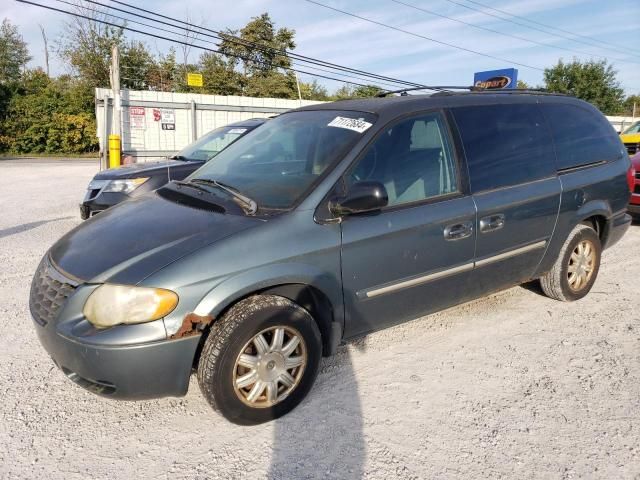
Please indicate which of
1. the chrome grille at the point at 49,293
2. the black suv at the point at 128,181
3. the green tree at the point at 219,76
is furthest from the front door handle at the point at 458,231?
the green tree at the point at 219,76

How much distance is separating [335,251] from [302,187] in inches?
17.3

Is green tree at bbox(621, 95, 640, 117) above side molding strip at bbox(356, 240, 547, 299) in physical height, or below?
above

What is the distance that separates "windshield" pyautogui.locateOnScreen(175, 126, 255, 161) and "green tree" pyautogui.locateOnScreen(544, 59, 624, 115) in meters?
39.4

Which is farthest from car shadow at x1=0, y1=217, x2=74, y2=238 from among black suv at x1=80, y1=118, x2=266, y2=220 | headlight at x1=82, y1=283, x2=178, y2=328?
headlight at x1=82, y1=283, x2=178, y2=328

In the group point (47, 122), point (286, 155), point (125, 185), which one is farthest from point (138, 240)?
point (47, 122)

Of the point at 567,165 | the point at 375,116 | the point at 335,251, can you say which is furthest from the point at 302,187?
the point at 567,165

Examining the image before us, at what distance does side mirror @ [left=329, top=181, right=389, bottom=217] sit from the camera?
9.00 ft

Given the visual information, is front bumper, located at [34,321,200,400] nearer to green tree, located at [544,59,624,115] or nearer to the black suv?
the black suv

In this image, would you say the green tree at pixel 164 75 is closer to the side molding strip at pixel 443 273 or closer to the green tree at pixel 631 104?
the side molding strip at pixel 443 273

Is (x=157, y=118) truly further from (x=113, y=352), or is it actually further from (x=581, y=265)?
(x=113, y=352)

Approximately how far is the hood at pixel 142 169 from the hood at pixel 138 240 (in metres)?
3.47

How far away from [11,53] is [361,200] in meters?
46.5

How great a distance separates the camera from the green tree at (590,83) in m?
40.2

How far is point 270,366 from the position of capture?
262cm
